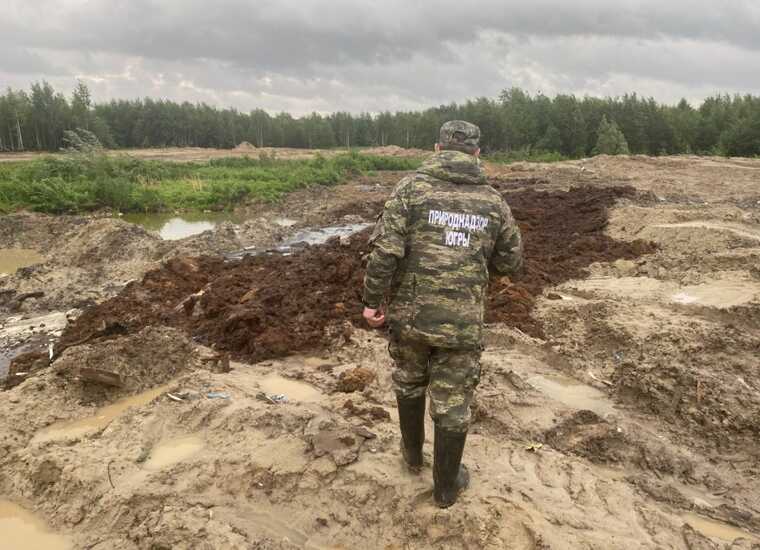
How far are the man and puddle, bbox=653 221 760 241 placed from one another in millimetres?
7418

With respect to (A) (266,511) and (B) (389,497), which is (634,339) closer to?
(B) (389,497)

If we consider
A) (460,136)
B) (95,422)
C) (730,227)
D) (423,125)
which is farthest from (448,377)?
(423,125)

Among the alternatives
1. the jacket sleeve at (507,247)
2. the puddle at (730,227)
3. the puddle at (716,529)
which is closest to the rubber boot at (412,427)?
the jacket sleeve at (507,247)

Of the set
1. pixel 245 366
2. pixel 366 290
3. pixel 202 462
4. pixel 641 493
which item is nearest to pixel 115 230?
pixel 245 366

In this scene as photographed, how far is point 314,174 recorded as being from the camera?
26.3 metres

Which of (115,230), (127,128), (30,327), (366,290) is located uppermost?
(127,128)

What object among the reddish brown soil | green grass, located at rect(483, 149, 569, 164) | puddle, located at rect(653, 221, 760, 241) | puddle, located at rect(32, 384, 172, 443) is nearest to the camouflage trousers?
the reddish brown soil

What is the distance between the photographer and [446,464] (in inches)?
122

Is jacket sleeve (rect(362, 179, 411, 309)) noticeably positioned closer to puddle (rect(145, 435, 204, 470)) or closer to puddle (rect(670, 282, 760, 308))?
puddle (rect(145, 435, 204, 470))

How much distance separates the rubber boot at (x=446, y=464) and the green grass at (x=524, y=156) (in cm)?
3611

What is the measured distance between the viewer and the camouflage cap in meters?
3.19

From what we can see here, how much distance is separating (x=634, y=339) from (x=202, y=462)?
171 inches

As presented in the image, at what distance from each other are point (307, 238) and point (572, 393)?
9.74 meters

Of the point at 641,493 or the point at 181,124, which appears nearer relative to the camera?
the point at 641,493
